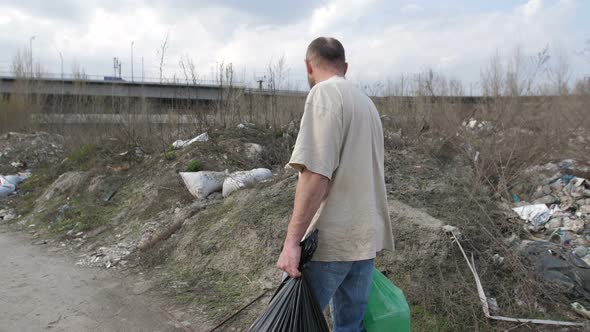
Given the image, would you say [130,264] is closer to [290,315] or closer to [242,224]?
[242,224]

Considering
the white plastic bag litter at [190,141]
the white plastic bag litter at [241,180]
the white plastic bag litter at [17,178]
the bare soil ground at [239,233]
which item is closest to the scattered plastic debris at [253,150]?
the bare soil ground at [239,233]

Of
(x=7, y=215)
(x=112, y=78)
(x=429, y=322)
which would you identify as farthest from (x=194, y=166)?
(x=112, y=78)

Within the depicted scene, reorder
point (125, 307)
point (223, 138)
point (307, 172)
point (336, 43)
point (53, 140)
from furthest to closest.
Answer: point (53, 140) → point (223, 138) → point (125, 307) → point (336, 43) → point (307, 172)

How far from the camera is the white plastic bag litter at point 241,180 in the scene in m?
5.80

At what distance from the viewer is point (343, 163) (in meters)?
1.89

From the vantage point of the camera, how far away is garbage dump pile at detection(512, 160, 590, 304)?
11.2 feet

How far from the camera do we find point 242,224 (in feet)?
15.3

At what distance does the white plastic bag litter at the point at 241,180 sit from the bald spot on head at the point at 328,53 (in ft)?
12.8

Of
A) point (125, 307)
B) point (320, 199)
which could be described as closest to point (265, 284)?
point (125, 307)

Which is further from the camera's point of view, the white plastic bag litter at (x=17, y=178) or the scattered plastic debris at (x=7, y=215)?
the white plastic bag litter at (x=17, y=178)

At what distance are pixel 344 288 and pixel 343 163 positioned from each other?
0.63 m

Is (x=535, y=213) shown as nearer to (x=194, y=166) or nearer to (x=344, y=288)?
(x=344, y=288)

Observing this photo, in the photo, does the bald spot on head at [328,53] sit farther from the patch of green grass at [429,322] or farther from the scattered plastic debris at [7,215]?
the scattered plastic debris at [7,215]

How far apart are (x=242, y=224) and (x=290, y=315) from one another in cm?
285
